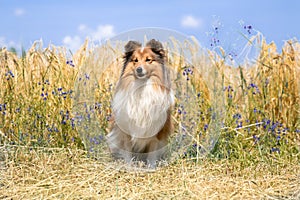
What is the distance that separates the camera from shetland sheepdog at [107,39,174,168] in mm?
4324

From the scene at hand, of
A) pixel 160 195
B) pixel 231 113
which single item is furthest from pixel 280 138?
pixel 160 195

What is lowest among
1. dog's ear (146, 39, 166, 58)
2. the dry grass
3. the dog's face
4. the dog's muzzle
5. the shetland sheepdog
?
the dry grass

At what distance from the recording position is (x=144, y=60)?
4.04 meters

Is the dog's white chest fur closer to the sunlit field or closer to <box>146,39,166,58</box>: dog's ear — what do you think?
the sunlit field

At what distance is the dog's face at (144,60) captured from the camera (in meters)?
3.98

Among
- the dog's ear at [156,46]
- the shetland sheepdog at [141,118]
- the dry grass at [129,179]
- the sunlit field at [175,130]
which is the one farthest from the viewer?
the shetland sheepdog at [141,118]

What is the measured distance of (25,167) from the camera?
14.6ft

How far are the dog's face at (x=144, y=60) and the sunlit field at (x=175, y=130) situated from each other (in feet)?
1.23

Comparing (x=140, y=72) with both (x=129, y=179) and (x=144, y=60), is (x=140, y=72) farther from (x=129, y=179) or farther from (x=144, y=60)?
(x=129, y=179)

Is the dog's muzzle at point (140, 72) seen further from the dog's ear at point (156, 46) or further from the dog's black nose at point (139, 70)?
the dog's ear at point (156, 46)

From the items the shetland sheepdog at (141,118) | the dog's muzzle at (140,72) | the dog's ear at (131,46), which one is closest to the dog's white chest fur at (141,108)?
the shetland sheepdog at (141,118)

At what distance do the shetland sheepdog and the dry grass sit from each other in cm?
21

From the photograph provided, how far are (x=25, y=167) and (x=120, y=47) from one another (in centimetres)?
163

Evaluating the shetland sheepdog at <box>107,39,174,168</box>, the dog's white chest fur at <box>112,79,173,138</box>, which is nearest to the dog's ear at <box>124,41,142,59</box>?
the shetland sheepdog at <box>107,39,174,168</box>
